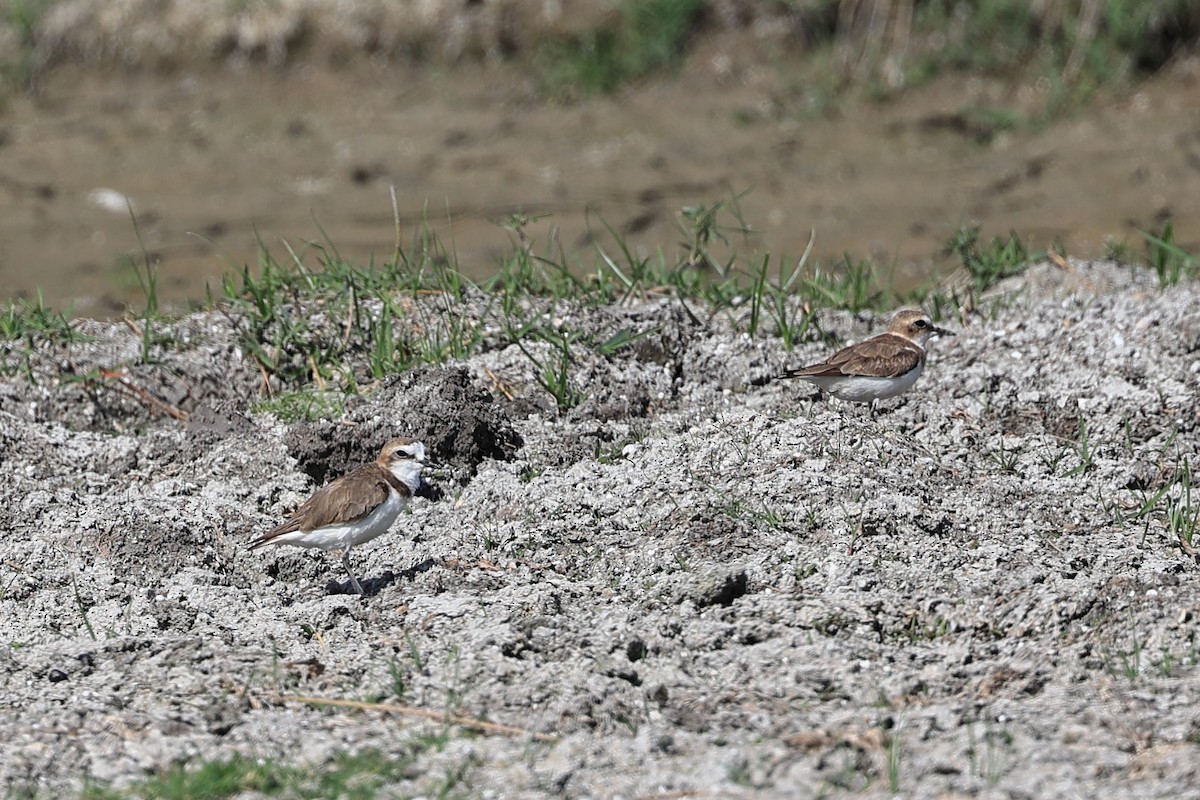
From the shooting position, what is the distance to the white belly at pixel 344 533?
4.98 metres

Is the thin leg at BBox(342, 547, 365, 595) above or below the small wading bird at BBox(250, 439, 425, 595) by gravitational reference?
below

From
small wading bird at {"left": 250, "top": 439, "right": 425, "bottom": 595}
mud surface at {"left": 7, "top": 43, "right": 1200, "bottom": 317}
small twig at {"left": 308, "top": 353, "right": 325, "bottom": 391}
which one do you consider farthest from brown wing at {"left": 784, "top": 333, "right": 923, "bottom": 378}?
mud surface at {"left": 7, "top": 43, "right": 1200, "bottom": 317}

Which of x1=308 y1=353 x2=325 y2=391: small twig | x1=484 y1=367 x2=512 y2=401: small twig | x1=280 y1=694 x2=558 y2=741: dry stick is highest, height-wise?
x1=484 y1=367 x2=512 y2=401: small twig

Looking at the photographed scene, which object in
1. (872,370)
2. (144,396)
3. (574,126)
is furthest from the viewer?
(574,126)

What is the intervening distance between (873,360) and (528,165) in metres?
5.97

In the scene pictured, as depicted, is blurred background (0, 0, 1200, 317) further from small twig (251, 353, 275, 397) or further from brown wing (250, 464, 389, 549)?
brown wing (250, 464, 389, 549)

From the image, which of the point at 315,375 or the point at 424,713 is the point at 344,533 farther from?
the point at 315,375

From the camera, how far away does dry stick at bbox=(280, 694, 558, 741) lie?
416 centimetres

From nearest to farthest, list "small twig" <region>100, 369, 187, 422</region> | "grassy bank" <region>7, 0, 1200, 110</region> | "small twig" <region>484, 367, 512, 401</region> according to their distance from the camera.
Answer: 1. "small twig" <region>484, 367, 512, 401</region>
2. "small twig" <region>100, 369, 187, 422</region>
3. "grassy bank" <region>7, 0, 1200, 110</region>

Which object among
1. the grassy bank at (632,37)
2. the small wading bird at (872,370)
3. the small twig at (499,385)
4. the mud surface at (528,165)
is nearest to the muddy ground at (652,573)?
the small twig at (499,385)

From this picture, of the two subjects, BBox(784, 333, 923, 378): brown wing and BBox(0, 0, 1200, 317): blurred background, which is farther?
BBox(0, 0, 1200, 317): blurred background

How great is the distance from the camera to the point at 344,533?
4.99m

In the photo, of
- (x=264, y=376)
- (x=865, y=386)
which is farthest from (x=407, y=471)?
(x=865, y=386)

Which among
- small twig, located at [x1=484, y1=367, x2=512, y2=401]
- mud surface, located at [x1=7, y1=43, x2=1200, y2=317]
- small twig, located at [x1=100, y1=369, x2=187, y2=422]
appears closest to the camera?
small twig, located at [x1=484, y1=367, x2=512, y2=401]
